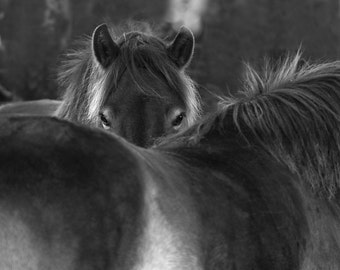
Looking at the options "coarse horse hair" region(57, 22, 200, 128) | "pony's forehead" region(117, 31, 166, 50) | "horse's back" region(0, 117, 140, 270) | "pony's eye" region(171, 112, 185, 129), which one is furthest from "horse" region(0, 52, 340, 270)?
"pony's forehead" region(117, 31, 166, 50)

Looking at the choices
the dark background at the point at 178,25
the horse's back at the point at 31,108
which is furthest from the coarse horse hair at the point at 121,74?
the dark background at the point at 178,25

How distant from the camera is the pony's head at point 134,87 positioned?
4.73 metres

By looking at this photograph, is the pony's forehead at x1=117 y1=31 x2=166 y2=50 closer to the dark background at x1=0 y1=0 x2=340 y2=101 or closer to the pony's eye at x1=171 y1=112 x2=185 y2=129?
the pony's eye at x1=171 y1=112 x2=185 y2=129

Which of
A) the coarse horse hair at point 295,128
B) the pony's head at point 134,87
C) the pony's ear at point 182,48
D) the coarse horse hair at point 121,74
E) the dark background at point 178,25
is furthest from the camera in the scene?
the dark background at point 178,25

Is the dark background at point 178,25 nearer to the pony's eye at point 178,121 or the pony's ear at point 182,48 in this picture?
the pony's ear at point 182,48

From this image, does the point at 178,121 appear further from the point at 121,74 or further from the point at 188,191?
the point at 188,191

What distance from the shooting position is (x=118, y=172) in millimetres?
2285

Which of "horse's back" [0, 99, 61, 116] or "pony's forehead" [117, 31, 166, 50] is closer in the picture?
"pony's forehead" [117, 31, 166, 50]

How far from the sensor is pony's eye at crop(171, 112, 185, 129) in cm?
488

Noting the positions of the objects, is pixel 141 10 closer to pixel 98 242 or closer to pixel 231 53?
pixel 231 53

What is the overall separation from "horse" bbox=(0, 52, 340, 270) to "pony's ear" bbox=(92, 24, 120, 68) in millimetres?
1926

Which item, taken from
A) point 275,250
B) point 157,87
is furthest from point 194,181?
point 157,87

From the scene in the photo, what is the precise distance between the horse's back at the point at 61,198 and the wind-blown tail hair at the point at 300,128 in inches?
35.3

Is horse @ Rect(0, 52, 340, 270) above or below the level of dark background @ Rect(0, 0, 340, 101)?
below
